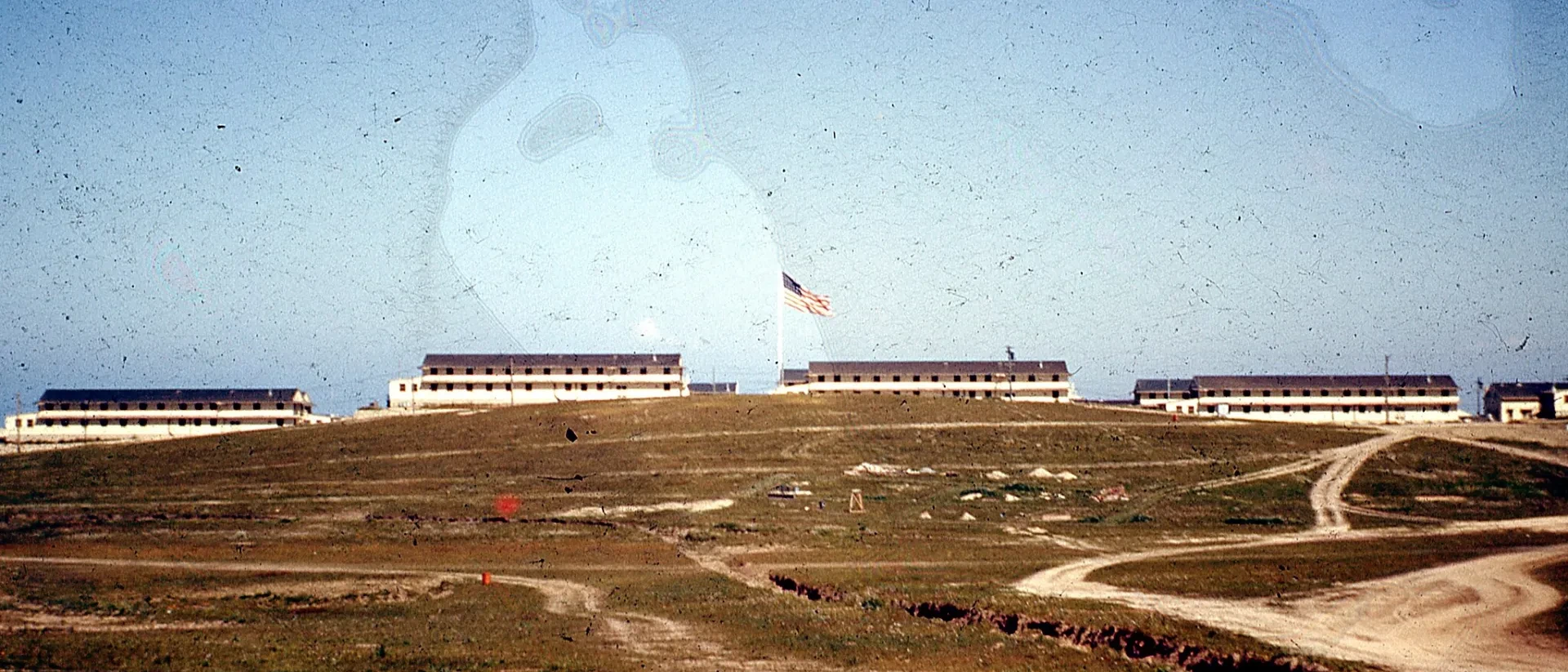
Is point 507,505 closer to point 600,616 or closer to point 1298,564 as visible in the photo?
point 600,616

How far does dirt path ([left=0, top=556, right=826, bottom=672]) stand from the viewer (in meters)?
36.2

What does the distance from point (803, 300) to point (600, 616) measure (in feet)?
262

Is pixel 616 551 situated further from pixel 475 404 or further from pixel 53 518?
pixel 475 404

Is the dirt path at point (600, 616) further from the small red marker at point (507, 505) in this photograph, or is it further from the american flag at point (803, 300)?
the american flag at point (803, 300)

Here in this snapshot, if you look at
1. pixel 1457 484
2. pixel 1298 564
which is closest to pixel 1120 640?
pixel 1298 564

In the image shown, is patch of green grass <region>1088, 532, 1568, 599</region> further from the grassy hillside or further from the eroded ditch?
the eroded ditch

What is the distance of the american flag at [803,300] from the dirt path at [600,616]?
6473 cm

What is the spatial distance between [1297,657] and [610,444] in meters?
98.0

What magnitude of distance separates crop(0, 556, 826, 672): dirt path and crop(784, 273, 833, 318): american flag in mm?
64726

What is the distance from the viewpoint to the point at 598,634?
41.5 metres

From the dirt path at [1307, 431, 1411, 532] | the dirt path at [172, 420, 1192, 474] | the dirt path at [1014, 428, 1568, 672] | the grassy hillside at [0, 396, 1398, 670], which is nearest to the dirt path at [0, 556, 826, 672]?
the grassy hillside at [0, 396, 1398, 670]

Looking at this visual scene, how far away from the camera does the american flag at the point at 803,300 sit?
4852 inches

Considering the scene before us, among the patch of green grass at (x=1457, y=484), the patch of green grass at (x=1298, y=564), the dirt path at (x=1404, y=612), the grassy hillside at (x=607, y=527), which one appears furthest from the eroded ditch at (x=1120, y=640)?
the patch of green grass at (x=1457, y=484)

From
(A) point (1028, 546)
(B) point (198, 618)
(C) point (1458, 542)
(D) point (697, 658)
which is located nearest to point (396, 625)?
(B) point (198, 618)
